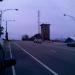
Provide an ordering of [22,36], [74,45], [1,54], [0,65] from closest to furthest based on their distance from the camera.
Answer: [0,65] < [1,54] < [74,45] < [22,36]

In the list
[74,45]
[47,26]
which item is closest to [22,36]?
[47,26]

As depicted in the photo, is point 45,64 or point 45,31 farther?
point 45,31

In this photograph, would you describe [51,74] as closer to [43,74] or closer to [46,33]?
[43,74]

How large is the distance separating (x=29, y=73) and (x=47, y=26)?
147 metres

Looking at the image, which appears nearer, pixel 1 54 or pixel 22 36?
pixel 1 54

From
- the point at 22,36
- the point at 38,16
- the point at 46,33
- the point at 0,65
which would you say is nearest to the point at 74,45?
the point at 0,65

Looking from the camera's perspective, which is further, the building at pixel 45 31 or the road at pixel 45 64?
the building at pixel 45 31

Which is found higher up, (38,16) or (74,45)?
(38,16)

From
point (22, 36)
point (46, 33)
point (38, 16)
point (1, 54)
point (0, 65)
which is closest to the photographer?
point (0, 65)

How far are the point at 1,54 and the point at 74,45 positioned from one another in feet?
149

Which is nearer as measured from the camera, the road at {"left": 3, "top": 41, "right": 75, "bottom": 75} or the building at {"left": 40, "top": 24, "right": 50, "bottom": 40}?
the road at {"left": 3, "top": 41, "right": 75, "bottom": 75}

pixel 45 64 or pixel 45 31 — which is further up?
pixel 45 31

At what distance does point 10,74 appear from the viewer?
16.3 metres

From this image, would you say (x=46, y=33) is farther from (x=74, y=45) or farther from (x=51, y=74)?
(x=51, y=74)
